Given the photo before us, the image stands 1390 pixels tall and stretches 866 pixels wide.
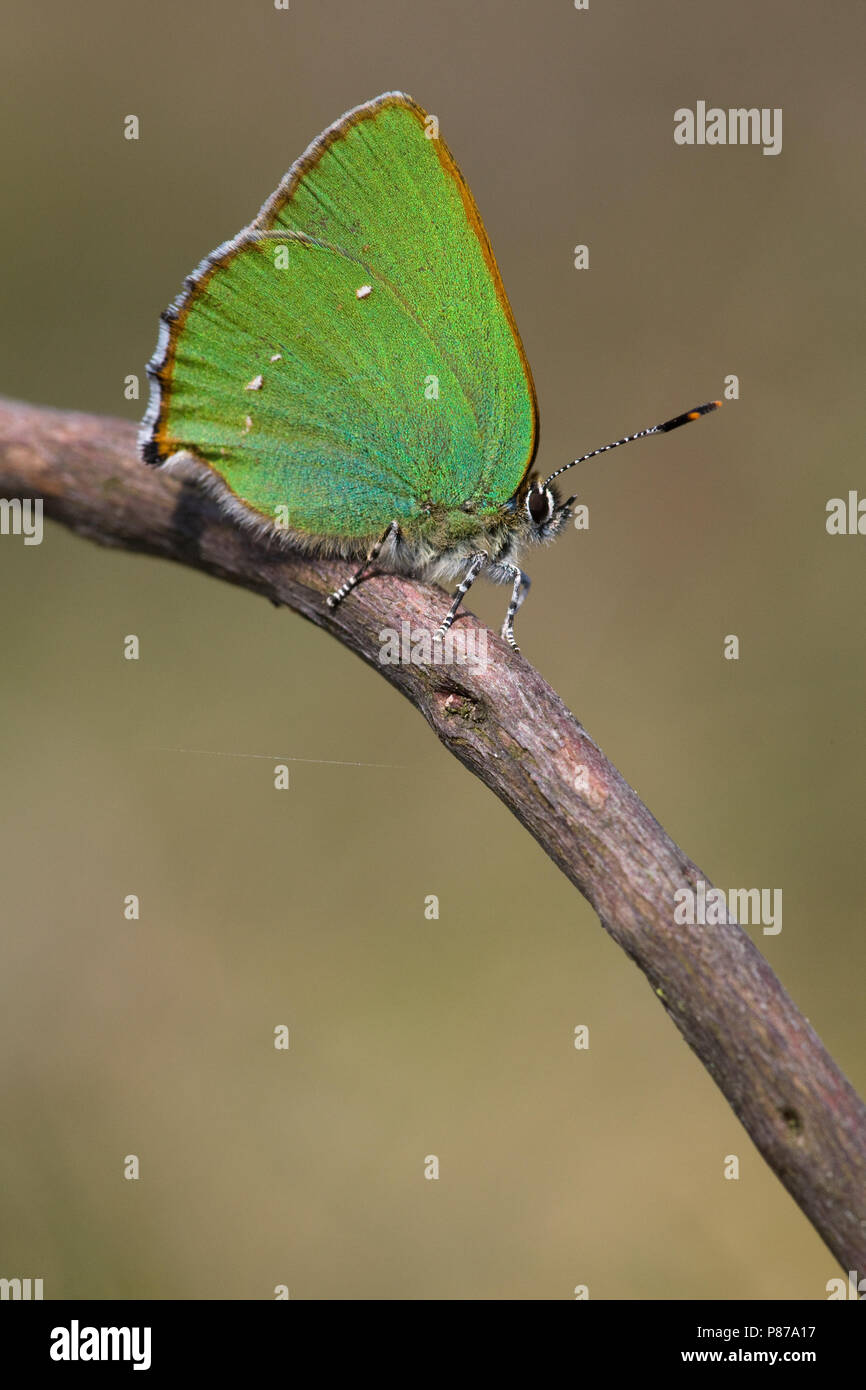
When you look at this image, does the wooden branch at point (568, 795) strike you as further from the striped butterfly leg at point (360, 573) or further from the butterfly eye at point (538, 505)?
the butterfly eye at point (538, 505)

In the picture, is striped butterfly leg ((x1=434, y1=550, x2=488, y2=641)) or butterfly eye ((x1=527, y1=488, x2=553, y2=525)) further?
butterfly eye ((x1=527, y1=488, x2=553, y2=525))

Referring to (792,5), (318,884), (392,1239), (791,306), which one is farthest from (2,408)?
(792,5)

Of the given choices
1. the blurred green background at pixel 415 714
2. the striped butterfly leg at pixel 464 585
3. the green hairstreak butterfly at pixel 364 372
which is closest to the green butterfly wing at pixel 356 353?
the green hairstreak butterfly at pixel 364 372

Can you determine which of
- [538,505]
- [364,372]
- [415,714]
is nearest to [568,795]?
[538,505]

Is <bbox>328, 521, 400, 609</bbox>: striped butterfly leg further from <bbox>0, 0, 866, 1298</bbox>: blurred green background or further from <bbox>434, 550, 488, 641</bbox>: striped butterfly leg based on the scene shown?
<bbox>0, 0, 866, 1298</bbox>: blurred green background

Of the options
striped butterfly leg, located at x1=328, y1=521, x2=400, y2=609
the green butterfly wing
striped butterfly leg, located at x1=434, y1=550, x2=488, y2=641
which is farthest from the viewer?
the green butterfly wing

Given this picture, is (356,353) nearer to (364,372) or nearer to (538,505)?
(364,372)

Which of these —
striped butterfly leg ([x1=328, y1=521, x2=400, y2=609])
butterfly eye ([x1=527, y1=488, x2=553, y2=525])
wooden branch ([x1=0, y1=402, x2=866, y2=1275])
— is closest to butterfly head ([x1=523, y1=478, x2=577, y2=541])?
butterfly eye ([x1=527, y1=488, x2=553, y2=525])
